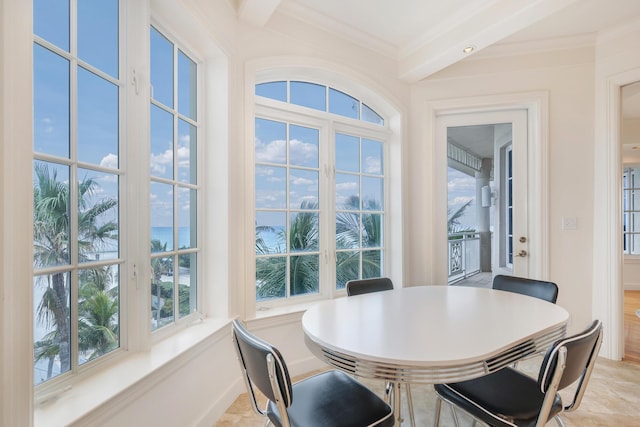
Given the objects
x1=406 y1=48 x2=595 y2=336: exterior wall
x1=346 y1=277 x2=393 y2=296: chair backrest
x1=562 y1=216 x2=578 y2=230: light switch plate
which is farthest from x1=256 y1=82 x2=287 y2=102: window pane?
x1=562 y1=216 x2=578 y2=230: light switch plate

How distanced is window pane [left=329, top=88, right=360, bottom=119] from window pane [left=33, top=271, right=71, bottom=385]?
2.29 m

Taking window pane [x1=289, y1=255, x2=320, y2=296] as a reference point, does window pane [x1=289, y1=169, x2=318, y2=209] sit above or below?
above

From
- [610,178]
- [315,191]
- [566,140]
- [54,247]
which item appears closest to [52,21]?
[54,247]

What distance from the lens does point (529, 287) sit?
216 centimetres

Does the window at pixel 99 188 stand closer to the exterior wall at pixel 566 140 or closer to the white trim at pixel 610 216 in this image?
the exterior wall at pixel 566 140

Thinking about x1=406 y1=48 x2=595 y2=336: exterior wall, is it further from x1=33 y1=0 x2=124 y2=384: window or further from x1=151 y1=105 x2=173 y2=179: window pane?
x1=33 y1=0 x2=124 y2=384: window

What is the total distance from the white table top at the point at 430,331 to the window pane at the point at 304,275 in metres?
0.83

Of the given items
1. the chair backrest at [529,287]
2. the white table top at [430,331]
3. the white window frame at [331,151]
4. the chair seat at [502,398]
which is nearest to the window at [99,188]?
the white window frame at [331,151]

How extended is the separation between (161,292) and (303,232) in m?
1.23

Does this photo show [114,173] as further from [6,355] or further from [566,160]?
[566,160]

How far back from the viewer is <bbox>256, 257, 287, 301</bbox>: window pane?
2488 mm

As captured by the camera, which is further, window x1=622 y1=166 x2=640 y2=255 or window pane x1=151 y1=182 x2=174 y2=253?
window x1=622 y1=166 x2=640 y2=255

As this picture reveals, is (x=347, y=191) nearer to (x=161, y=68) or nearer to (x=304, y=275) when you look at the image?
(x=304, y=275)

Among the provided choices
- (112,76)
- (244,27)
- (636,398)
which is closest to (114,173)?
(112,76)
